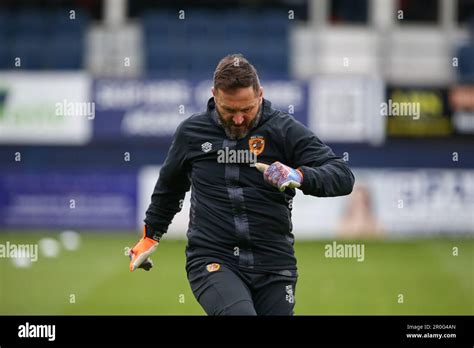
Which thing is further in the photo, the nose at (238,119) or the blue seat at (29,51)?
the blue seat at (29,51)

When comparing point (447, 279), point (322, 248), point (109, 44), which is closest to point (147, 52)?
point (109, 44)

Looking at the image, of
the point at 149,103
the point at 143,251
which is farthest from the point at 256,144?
the point at 149,103

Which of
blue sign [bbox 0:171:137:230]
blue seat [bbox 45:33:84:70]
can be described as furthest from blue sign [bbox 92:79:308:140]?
blue seat [bbox 45:33:84:70]

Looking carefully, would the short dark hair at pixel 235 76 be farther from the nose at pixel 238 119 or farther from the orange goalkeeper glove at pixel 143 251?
the orange goalkeeper glove at pixel 143 251

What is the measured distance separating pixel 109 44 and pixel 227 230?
14.2 meters

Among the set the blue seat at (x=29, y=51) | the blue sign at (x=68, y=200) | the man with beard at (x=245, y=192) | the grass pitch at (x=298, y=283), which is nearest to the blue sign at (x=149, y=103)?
the blue sign at (x=68, y=200)

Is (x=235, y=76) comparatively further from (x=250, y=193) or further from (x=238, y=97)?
(x=250, y=193)

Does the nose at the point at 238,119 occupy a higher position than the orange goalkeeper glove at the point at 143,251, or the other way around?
the nose at the point at 238,119

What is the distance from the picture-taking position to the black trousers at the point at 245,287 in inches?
211

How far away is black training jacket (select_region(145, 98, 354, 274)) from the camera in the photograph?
5.49 m

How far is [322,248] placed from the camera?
603 inches

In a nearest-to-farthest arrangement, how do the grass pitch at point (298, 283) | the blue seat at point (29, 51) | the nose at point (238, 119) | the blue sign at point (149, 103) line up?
the nose at point (238, 119)
the grass pitch at point (298, 283)
the blue sign at point (149, 103)
the blue seat at point (29, 51)

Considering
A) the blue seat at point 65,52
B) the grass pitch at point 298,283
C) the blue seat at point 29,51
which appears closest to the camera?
the grass pitch at point 298,283

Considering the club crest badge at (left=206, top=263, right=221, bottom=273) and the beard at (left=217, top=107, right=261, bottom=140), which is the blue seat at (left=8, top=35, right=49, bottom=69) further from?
the club crest badge at (left=206, top=263, right=221, bottom=273)
